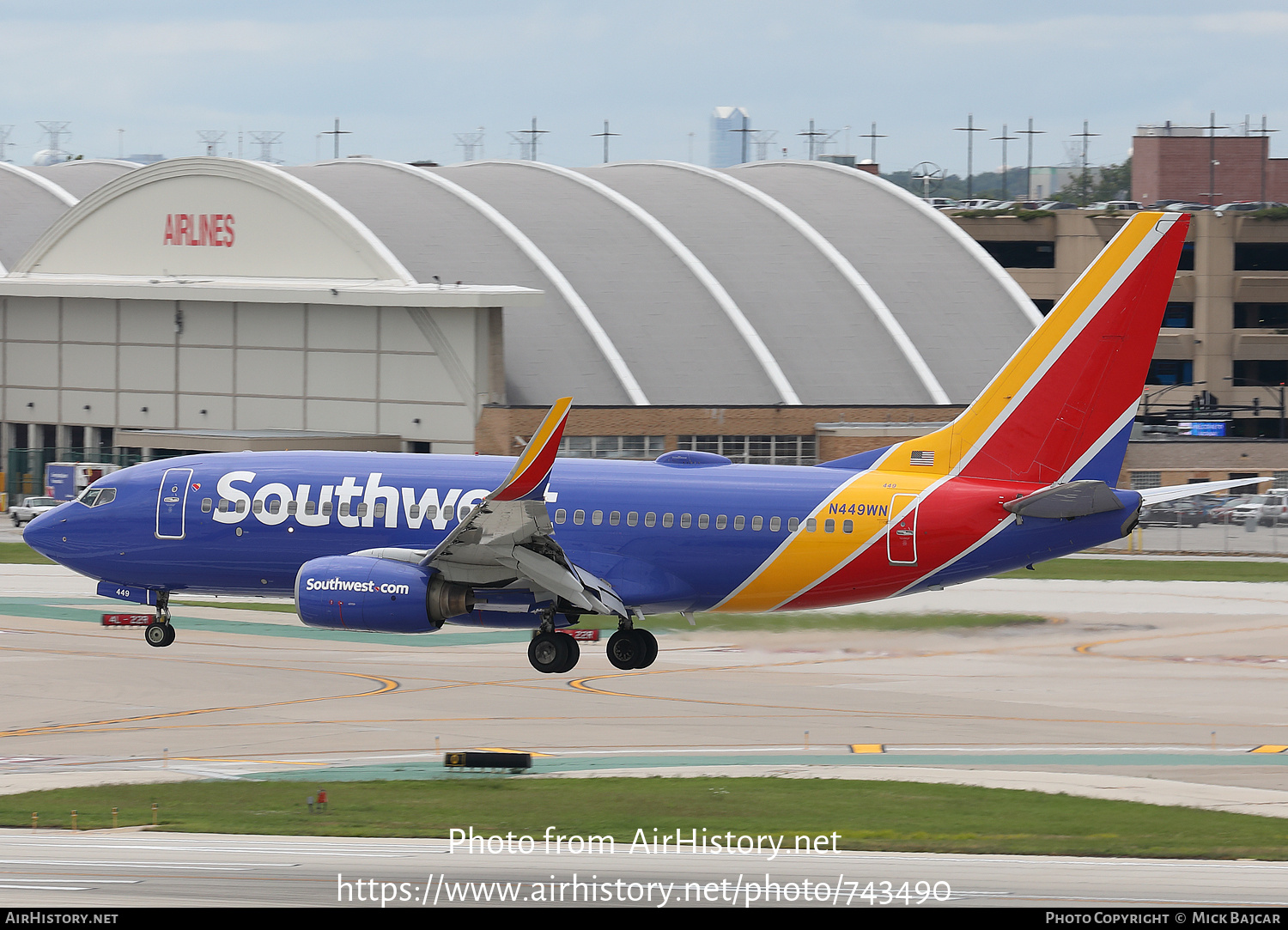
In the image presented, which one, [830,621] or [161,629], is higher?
[161,629]

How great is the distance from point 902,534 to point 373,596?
36.2 ft

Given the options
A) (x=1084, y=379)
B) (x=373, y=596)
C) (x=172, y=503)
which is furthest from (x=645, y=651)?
(x=172, y=503)

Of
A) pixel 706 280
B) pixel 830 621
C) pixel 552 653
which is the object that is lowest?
pixel 830 621

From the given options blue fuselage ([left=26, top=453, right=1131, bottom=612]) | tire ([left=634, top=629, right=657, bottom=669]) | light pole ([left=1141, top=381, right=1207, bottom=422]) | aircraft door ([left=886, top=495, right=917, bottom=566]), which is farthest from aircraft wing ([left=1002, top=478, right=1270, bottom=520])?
light pole ([left=1141, top=381, right=1207, bottom=422])

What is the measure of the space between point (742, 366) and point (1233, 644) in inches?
1356

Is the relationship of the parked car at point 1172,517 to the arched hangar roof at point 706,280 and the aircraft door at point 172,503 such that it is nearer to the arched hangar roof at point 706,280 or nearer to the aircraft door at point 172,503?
the arched hangar roof at point 706,280

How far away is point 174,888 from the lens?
20750 millimetres

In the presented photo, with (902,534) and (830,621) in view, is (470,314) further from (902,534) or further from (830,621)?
(902,534)

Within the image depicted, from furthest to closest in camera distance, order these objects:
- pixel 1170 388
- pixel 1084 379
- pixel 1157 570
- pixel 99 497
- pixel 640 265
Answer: pixel 1170 388 < pixel 640 265 < pixel 1157 570 < pixel 99 497 < pixel 1084 379

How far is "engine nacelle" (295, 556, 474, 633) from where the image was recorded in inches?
1359

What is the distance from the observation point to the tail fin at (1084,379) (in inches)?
1337

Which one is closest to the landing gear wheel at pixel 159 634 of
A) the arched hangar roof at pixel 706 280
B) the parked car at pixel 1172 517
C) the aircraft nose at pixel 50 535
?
the aircraft nose at pixel 50 535

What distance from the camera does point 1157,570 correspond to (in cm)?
6419

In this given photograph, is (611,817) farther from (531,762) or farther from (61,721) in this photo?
(61,721)
